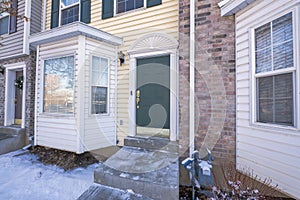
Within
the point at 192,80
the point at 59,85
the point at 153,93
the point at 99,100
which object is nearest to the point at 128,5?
the point at 153,93

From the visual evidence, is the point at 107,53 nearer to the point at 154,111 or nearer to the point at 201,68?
the point at 154,111

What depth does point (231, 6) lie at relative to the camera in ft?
8.72

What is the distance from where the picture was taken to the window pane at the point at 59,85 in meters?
4.03

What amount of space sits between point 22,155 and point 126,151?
3.01 metres

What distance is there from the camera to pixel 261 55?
242 centimetres

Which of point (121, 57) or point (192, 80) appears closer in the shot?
point (192, 80)

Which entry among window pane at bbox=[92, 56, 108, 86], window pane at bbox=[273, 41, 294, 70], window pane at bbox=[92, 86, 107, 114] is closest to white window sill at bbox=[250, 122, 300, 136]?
window pane at bbox=[273, 41, 294, 70]

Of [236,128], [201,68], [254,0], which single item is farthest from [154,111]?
[254,0]

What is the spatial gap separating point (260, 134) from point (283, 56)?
42.6 inches

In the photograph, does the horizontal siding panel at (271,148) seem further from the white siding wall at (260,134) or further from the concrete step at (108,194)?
the concrete step at (108,194)

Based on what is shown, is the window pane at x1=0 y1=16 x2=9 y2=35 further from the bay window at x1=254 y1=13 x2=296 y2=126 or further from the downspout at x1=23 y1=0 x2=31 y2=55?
the bay window at x1=254 y1=13 x2=296 y2=126

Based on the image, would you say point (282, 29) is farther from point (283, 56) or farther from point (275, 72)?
point (275, 72)

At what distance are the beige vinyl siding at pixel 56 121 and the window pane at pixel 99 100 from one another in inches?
16.5

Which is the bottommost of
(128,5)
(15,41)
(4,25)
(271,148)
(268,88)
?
(271,148)
